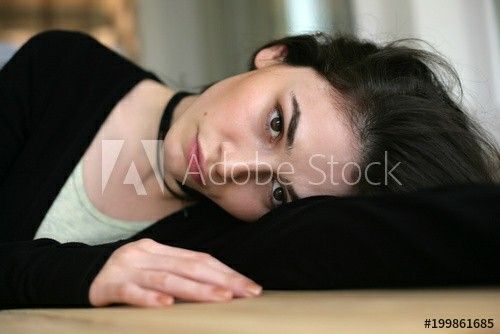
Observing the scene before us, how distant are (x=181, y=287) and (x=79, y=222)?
0.53m

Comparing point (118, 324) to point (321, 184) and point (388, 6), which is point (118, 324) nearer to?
point (321, 184)

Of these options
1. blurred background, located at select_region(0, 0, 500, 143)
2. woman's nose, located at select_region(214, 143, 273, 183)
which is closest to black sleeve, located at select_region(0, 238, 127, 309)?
woman's nose, located at select_region(214, 143, 273, 183)

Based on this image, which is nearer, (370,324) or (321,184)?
(370,324)

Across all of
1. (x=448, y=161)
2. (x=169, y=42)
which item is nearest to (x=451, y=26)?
(x=448, y=161)

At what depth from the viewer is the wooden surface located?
1.52ft

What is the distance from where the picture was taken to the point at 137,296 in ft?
2.02

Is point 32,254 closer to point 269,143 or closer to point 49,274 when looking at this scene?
point 49,274

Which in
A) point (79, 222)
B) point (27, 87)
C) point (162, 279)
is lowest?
point (79, 222)

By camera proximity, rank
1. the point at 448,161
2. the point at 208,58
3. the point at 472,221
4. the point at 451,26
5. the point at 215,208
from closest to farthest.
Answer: the point at 472,221
the point at 448,161
the point at 215,208
the point at 451,26
the point at 208,58

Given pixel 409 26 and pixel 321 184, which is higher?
pixel 409 26

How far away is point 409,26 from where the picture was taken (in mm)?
1521

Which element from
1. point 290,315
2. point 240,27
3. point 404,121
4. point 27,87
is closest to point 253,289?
point 290,315

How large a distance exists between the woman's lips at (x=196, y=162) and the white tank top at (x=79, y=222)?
176mm

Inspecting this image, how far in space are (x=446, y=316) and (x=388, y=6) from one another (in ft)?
4.07
